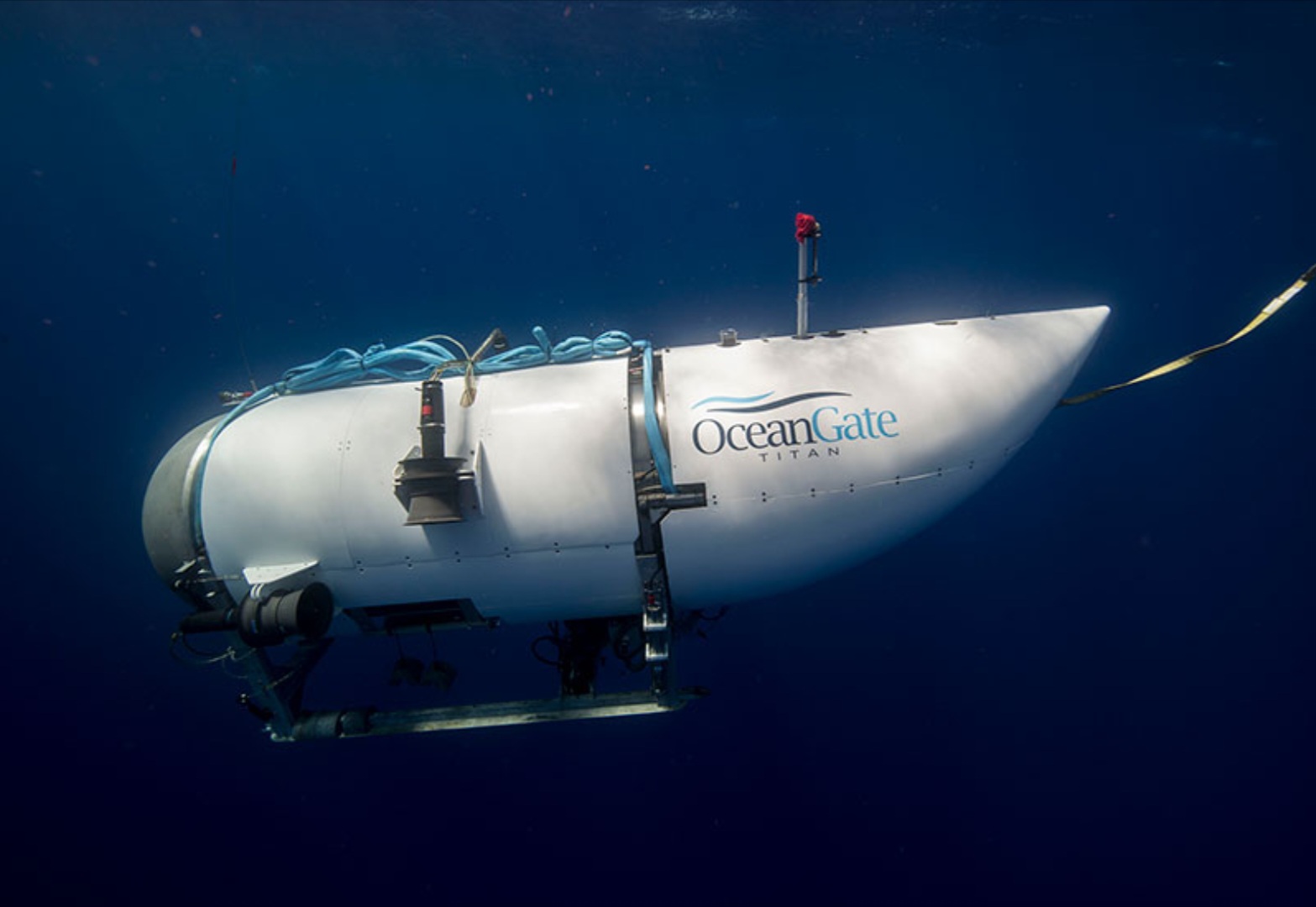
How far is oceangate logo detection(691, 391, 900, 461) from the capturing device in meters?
2.34

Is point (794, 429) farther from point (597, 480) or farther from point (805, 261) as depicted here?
Answer: point (597, 480)

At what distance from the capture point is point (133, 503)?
8.63 meters

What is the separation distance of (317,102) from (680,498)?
10676mm

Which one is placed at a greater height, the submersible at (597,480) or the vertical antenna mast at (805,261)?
the vertical antenna mast at (805,261)

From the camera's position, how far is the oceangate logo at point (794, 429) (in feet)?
7.68

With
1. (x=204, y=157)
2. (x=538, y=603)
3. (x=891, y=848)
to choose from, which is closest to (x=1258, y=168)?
(x=891, y=848)

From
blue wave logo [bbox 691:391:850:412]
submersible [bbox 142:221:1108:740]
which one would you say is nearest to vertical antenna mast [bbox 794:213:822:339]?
submersible [bbox 142:221:1108:740]

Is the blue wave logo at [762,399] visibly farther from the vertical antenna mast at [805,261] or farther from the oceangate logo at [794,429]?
the vertical antenna mast at [805,261]

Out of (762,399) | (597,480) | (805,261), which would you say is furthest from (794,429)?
(597,480)

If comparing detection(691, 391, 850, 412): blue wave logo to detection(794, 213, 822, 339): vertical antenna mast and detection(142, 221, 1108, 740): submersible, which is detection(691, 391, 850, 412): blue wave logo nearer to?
detection(142, 221, 1108, 740): submersible

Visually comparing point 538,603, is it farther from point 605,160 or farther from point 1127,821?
point 1127,821

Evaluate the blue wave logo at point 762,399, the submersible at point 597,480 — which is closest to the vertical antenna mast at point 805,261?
the submersible at point 597,480

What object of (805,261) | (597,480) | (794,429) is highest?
(805,261)

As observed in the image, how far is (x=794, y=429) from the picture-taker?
2.35 metres
